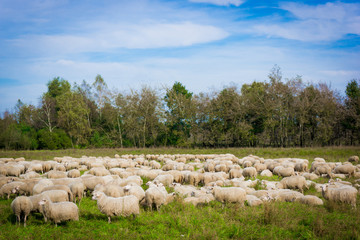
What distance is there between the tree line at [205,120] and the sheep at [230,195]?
3115 centimetres

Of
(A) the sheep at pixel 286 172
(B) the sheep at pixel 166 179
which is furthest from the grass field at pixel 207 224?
(A) the sheep at pixel 286 172

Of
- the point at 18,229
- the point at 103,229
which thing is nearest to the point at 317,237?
the point at 103,229

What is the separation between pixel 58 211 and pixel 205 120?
3729 centimetres

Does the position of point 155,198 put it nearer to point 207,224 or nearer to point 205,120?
point 207,224

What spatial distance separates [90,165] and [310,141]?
31830mm

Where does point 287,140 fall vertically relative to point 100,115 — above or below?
below

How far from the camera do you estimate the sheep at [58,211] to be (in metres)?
7.73

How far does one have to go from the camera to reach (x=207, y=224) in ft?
24.8

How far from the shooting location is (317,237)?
670 cm

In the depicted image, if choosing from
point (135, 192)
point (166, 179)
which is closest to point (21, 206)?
point (135, 192)

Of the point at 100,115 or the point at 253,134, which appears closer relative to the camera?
the point at 253,134

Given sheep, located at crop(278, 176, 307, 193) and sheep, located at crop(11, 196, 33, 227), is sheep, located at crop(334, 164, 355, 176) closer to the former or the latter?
sheep, located at crop(278, 176, 307, 193)

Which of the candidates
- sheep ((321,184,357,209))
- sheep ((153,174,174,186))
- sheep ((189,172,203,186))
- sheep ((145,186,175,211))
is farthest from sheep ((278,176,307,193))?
sheep ((145,186,175,211))

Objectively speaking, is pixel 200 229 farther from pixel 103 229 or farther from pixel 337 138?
pixel 337 138
